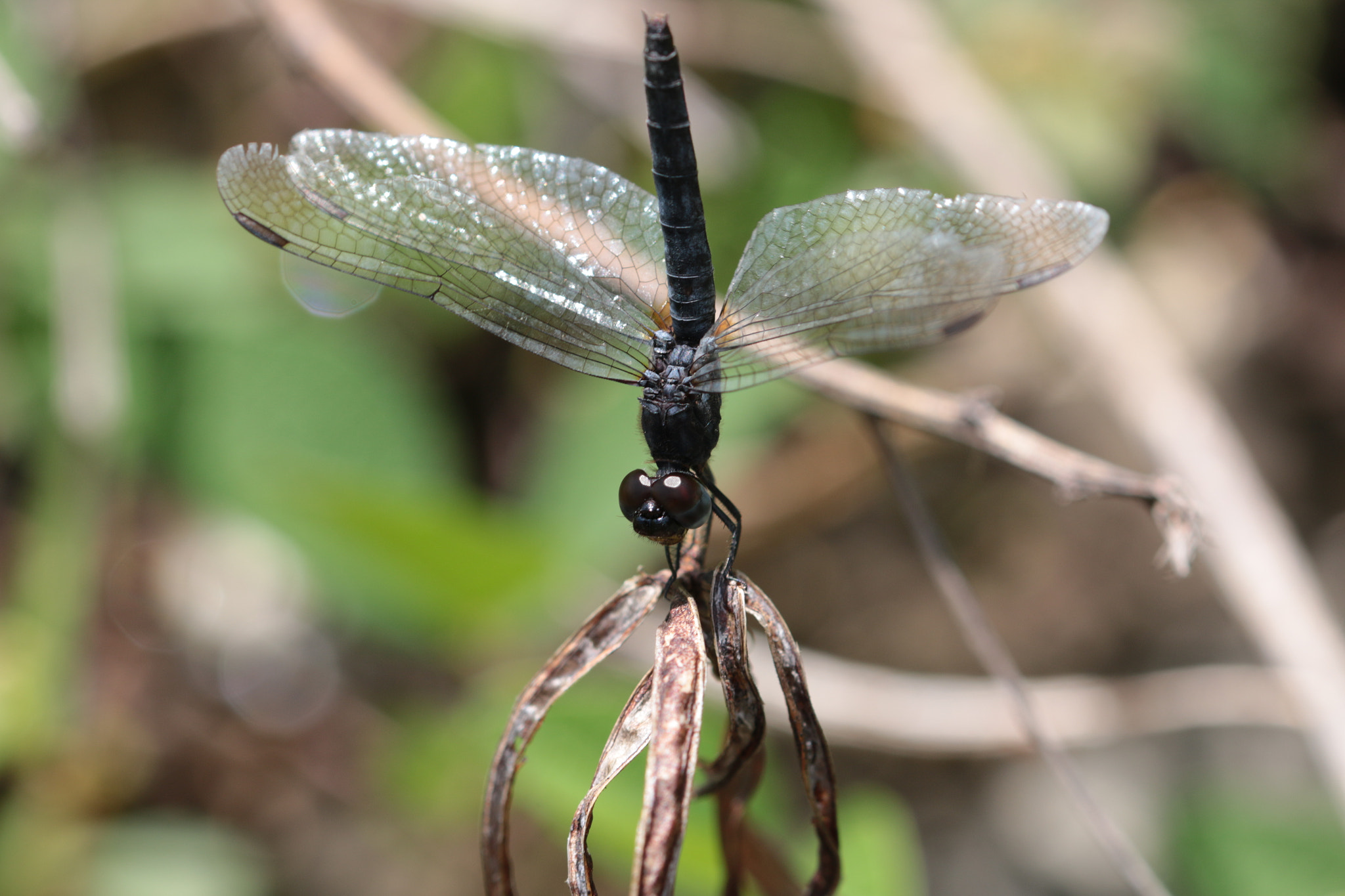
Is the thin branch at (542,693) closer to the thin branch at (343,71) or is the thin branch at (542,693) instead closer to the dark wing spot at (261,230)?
the dark wing spot at (261,230)

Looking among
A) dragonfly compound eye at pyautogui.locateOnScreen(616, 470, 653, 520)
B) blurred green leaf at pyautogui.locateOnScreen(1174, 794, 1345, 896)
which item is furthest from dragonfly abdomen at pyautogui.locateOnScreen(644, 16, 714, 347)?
blurred green leaf at pyautogui.locateOnScreen(1174, 794, 1345, 896)

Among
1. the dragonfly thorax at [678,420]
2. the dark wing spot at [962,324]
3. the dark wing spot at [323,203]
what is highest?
the dark wing spot at [323,203]

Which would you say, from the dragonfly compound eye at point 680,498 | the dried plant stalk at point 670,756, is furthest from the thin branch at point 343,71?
the dried plant stalk at point 670,756

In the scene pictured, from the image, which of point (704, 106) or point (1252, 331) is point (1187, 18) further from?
point (704, 106)

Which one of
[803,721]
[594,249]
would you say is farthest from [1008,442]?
[594,249]

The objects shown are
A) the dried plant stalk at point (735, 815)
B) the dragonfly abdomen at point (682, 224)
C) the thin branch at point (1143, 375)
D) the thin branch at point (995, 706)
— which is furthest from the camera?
the thin branch at point (995, 706)

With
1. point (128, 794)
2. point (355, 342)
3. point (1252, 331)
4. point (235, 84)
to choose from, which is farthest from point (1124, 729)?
point (235, 84)
